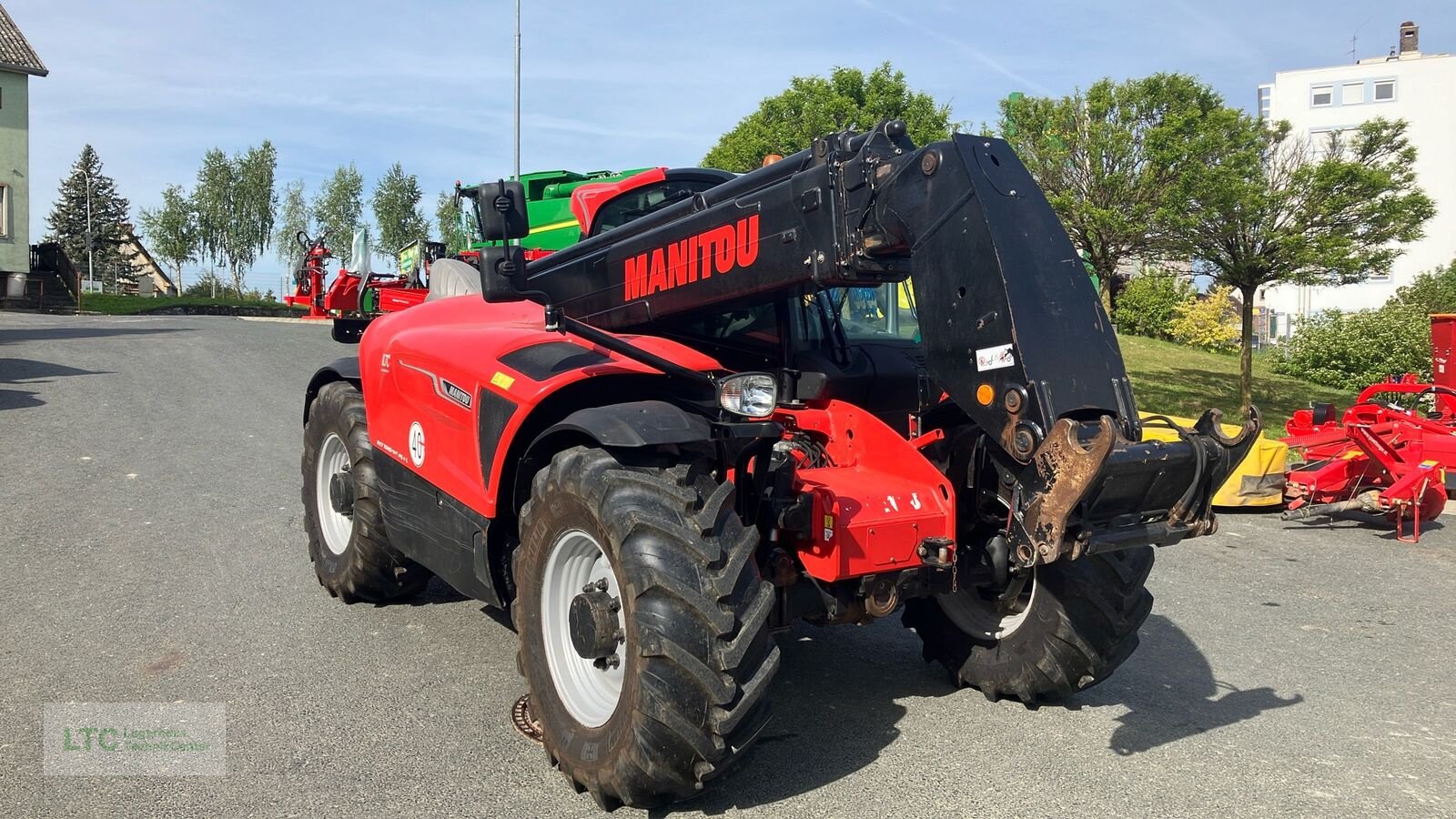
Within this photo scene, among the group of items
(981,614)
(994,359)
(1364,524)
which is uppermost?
(994,359)

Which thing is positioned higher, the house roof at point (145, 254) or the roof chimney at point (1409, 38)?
the roof chimney at point (1409, 38)

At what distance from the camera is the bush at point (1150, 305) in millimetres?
32781

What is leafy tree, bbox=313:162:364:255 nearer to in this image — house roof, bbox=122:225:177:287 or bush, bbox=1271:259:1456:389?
house roof, bbox=122:225:177:287

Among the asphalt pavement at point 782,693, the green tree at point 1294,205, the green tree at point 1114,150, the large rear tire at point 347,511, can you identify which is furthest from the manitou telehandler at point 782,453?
the green tree at point 1114,150

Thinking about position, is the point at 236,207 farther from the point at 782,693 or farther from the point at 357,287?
the point at 782,693

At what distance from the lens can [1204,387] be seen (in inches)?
865

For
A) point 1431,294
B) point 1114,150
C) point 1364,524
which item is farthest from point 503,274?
point 1431,294

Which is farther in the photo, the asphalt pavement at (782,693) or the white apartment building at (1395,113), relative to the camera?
the white apartment building at (1395,113)

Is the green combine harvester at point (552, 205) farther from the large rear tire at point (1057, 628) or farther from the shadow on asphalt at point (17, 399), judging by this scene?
the large rear tire at point (1057, 628)

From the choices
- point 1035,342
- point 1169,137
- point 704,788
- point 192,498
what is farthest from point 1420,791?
point 1169,137

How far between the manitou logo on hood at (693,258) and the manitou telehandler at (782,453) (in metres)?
0.01

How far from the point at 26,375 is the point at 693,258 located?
45.3 feet

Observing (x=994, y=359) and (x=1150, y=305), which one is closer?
(x=994, y=359)

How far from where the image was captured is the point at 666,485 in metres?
3.62
